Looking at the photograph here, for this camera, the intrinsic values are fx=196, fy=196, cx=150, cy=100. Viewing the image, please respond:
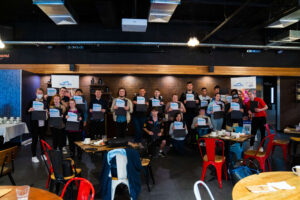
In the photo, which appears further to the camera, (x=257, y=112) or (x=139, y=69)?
(x=139, y=69)

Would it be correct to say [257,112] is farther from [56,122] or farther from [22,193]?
[22,193]

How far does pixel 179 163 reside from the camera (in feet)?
16.2

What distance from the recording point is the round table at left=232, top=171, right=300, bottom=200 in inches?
63.1

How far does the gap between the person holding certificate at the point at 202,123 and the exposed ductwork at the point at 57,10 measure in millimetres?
4556

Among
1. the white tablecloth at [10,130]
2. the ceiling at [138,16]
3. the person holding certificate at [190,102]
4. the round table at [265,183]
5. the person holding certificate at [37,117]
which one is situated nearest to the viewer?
the round table at [265,183]

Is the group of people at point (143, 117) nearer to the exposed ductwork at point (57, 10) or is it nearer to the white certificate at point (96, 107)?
the white certificate at point (96, 107)

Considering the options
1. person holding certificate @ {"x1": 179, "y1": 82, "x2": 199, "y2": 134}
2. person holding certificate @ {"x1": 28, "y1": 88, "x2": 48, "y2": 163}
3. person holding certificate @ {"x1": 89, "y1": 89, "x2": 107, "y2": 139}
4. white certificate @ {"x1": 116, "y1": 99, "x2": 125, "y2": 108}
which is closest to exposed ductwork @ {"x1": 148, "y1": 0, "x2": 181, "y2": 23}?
person holding certificate @ {"x1": 179, "y1": 82, "x2": 199, "y2": 134}

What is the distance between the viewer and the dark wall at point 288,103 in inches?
374

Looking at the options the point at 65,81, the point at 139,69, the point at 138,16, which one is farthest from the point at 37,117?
the point at 138,16

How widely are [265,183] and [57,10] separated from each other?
5545 mm

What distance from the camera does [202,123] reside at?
5.57 metres

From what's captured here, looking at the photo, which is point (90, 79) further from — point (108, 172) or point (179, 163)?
point (108, 172)

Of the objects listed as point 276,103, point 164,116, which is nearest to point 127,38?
point 164,116

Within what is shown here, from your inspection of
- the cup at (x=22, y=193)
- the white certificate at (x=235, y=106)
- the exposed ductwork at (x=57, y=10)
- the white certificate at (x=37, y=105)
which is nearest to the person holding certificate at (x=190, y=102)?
the white certificate at (x=235, y=106)
